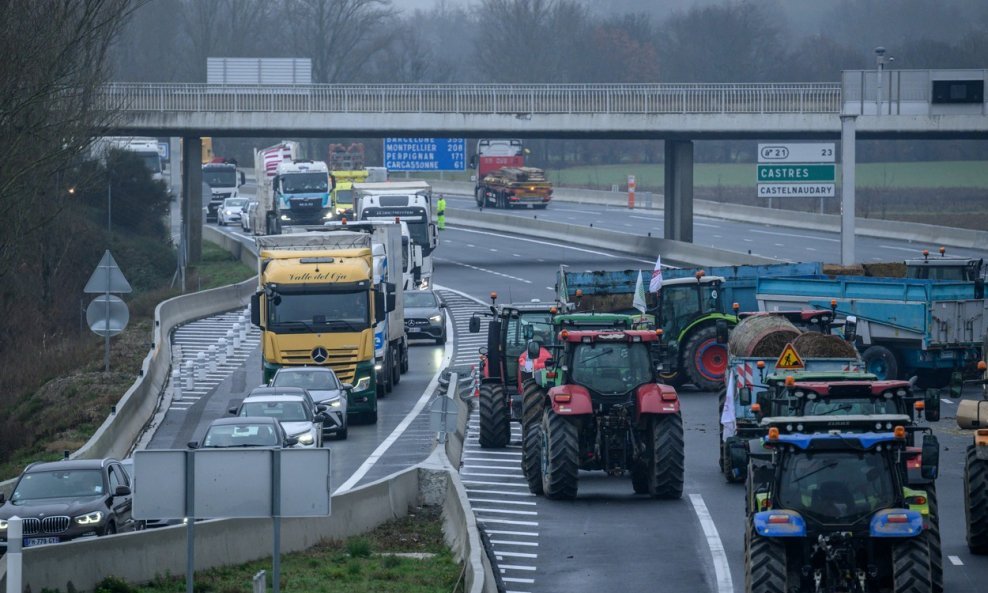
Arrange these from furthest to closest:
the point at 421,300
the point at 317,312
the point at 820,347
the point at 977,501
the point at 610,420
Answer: the point at 421,300 < the point at 317,312 < the point at 820,347 < the point at 610,420 < the point at 977,501

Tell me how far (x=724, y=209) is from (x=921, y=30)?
43.5 m

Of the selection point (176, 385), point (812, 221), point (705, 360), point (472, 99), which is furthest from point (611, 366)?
point (812, 221)

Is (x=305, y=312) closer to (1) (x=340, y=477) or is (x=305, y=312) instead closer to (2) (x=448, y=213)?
(1) (x=340, y=477)

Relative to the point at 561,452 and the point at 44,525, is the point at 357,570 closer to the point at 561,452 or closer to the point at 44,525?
the point at 44,525

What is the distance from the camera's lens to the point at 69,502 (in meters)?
19.0

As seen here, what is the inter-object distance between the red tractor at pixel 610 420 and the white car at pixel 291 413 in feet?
17.7

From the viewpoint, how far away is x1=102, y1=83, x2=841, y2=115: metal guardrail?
195 ft

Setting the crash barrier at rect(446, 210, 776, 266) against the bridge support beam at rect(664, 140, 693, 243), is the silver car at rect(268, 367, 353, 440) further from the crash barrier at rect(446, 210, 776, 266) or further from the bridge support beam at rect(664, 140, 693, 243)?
the bridge support beam at rect(664, 140, 693, 243)

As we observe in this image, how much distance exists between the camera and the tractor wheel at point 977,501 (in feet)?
55.9

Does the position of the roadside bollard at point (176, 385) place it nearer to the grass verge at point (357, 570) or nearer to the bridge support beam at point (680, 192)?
the grass verge at point (357, 570)

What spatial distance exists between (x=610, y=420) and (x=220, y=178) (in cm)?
7920

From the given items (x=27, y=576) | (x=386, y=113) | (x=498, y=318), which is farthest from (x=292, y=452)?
(x=386, y=113)

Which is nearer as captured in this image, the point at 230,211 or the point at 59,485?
the point at 59,485

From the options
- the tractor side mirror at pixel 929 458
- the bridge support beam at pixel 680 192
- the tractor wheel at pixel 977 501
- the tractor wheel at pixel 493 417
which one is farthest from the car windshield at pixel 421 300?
the tractor side mirror at pixel 929 458
